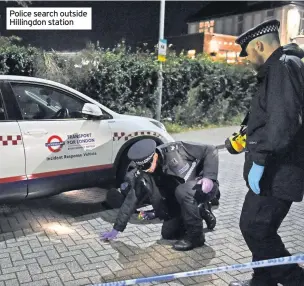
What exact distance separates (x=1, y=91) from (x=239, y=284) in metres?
2.87

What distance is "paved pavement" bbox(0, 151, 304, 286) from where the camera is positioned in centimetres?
331

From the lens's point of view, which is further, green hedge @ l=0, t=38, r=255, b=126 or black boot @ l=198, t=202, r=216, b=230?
green hedge @ l=0, t=38, r=255, b=126

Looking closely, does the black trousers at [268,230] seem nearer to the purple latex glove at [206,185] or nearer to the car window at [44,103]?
the purple latex glove at [206,185]

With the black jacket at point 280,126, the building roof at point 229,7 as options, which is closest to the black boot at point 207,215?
the black jacket at point 280,126

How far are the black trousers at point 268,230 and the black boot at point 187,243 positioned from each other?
1016mm

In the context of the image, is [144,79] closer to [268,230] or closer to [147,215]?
[147,215]

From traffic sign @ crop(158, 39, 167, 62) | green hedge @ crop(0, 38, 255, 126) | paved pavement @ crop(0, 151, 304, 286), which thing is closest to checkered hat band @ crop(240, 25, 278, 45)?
paved pavement @ crop(0, 151, 304, 286)

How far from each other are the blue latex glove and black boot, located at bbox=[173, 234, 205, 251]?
133 cm

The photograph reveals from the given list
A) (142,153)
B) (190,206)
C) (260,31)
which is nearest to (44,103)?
(142,153)

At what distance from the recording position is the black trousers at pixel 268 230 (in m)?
2.66

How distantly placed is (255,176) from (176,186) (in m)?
1.50

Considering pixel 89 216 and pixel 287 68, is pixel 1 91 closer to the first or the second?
pixel 89 216

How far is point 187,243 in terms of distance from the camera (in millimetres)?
3783

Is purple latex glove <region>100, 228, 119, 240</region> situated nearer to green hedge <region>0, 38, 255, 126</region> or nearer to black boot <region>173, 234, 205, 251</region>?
black boot <region>173, 234, 205, 251</region>
